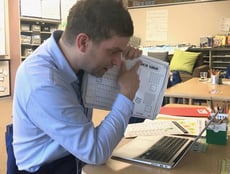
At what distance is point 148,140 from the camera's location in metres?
1.17

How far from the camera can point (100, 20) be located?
0.89 meters

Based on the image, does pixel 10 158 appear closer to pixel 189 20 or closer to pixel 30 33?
pixel 30 33

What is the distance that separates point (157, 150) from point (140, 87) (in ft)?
0.71

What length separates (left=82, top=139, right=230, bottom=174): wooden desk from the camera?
2.92 ft

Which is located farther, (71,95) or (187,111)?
(187,111)

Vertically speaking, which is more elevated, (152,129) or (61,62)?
(61,62)

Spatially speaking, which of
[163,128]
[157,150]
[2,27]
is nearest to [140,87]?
[157,150]

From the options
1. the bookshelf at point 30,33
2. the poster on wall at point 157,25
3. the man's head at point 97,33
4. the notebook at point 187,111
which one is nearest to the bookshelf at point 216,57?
the poster on wall at point 157,25

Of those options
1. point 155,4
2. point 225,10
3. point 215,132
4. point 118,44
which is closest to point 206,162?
point 215,132

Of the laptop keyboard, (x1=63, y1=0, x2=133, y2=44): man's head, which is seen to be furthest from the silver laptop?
(x1=63, y1=0, x2=133, y2=44): man's head

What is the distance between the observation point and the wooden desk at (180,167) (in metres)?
0.89

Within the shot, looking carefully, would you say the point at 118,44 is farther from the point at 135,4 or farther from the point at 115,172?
the point at 135,4

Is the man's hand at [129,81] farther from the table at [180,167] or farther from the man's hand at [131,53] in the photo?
the table at [180,167]

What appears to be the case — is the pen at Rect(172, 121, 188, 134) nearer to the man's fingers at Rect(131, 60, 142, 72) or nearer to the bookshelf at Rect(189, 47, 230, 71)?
the man's fingers at Rect(131, 60, 142, 72)
